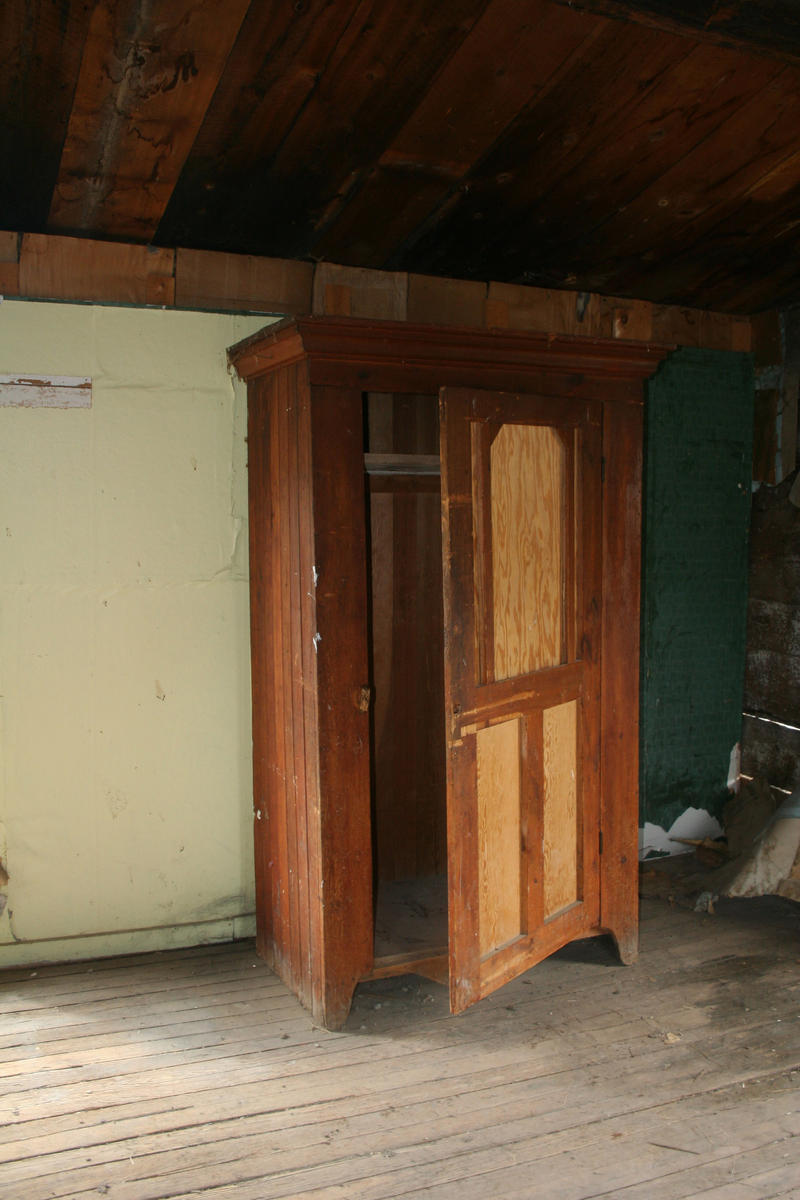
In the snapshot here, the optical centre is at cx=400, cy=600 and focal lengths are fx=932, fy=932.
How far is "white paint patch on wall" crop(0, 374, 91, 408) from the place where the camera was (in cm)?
297

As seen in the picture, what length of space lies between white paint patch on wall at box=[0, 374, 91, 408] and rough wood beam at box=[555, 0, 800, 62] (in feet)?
5.90

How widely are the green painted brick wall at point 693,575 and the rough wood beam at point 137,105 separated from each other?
84.5 inches

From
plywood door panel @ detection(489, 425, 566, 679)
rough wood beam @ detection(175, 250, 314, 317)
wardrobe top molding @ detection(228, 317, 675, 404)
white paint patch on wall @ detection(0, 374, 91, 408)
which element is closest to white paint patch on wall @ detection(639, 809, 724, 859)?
plywood door panel @ detection(489, 425, 566, 679)

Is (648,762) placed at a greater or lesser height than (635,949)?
greater

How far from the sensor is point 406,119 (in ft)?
8.59

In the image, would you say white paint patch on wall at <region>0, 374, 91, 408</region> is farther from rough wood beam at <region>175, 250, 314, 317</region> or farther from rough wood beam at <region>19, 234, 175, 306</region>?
rough wood beam at <region>175, 250, 314, 317</region>

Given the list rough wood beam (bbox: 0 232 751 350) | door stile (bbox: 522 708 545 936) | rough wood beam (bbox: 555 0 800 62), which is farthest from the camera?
rough wood beam (bbox: 0 232 751 350)

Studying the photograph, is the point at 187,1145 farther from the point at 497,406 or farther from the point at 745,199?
the point at 745,199

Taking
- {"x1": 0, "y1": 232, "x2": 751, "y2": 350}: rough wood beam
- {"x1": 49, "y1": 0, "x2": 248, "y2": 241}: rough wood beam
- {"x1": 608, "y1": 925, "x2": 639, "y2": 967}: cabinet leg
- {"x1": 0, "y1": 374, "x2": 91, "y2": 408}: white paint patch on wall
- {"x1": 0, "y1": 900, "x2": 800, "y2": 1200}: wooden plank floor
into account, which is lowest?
{"x1": 0, "y1": 900, "x2": 800, "y2": 1200}: wooden plank floor

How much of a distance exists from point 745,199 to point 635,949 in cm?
257

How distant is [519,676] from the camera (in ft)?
9.25

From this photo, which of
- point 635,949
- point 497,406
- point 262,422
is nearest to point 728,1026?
point 635,949

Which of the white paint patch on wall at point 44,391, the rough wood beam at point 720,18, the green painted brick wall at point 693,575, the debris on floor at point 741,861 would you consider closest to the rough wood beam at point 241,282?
the white paint patch on wall at point 44,391

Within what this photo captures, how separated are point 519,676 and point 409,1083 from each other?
1162 mm
